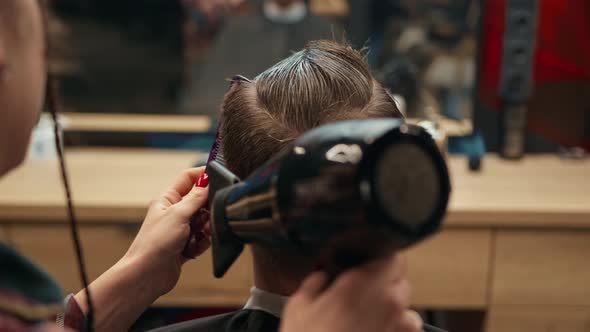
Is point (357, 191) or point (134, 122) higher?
point (357, 191)

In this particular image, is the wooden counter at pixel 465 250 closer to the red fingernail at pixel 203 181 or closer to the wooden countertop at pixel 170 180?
the wooden countertop at pixel 170 180

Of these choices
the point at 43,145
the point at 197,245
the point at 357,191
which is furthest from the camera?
the point at 43,145

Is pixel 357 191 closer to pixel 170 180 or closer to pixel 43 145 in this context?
pixel 170 180

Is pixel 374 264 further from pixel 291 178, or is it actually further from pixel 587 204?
pixel 587 204

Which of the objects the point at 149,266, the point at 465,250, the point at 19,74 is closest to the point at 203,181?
the point at 149,266

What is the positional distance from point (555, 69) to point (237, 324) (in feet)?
6.37

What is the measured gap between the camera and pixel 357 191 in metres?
0.56

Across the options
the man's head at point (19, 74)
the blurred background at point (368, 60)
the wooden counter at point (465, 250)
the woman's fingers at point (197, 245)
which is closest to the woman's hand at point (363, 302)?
the man's head at point (19, 74)

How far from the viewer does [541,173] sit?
2.55 m

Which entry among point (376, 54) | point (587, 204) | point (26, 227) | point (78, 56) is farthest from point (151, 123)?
point (587, 204)

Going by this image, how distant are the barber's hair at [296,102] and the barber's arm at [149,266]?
Result: 10 centimetres

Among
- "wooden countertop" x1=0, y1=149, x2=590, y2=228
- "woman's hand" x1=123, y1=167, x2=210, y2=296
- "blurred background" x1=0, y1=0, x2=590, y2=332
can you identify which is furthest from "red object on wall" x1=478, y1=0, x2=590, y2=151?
"woman's hand" x1=123, y1=167, x2=210, y2=296

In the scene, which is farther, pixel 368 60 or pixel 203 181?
pixel 368 60

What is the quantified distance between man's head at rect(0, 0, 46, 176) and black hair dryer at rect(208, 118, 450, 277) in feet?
0.74
